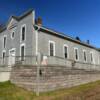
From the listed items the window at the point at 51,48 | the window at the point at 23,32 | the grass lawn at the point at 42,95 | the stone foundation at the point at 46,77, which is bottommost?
the grass lawn at the point at 42,95

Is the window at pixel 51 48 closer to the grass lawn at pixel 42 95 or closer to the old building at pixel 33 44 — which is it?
the old building at pixel 33 44

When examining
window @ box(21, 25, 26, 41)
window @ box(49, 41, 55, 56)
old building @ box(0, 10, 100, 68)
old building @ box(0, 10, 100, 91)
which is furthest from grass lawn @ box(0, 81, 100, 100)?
window @ box(21, 25, 26, 41)

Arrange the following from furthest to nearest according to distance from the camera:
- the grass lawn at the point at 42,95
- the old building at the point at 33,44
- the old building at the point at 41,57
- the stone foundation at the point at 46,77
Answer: the old building at the point at 33,44, the old building at the point at 41,57, the stone foundation at the point at 46,77, the grass lawn at the point at 42,95

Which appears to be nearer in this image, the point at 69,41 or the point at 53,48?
the point at 53,48

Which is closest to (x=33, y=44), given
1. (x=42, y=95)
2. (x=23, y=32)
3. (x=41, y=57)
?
(x=41, y=57)

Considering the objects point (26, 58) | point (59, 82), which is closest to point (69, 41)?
point (26, 58)

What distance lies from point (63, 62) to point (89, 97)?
9005mm

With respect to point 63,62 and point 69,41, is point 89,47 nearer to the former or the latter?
point 69,41

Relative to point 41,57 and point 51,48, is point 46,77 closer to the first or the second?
point 41,57

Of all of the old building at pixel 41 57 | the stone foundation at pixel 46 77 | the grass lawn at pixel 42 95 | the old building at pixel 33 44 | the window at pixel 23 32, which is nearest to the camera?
the grass lawn at pixel 42 95

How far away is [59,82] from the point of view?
50.6ft

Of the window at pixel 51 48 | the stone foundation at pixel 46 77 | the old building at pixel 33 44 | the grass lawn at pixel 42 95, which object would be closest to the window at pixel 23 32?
the old building at pixel 33 44

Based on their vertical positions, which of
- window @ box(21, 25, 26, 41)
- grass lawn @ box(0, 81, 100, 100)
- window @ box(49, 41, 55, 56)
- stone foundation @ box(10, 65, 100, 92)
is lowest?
grass lawn @ box(0, 81, 100, 100)

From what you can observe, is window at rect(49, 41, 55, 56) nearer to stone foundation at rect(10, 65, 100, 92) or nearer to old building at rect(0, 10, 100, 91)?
old building at rect(0, 10, 100, 91)
